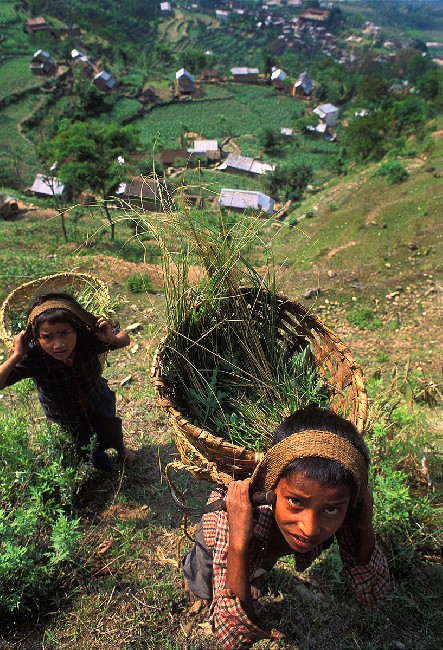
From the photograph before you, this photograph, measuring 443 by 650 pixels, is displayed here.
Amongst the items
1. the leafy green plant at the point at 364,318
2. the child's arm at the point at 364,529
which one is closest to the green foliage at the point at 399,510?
the child's arm at the point at 364,529

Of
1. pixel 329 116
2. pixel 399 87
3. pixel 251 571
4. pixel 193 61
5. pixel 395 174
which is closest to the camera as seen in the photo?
pixel 251 571

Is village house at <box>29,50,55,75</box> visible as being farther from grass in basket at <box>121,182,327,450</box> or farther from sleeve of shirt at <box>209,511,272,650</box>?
sleeve of shirt at <box>209,511,272,650</box>

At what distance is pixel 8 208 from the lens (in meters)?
21.1

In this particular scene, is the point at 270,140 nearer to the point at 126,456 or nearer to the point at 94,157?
the point at 94,157

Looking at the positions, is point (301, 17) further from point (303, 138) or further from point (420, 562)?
point (420, 562)

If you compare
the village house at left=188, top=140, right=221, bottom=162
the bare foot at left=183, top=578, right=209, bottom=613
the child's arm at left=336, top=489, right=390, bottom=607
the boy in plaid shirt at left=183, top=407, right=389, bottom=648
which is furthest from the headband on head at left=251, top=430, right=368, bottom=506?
the village house at left=188, top=140, right=221, bottom=162

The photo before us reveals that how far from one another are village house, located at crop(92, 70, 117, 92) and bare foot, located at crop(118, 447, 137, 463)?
5236cm

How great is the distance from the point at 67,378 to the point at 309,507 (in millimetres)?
1772

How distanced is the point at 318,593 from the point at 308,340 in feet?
4.79

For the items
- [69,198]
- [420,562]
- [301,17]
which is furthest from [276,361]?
[301,17]

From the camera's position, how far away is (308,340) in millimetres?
2787

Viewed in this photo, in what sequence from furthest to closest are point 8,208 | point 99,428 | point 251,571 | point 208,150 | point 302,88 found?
point 302,88 < point 208,150 < point 8,208 < point 99,428 < point 251,571

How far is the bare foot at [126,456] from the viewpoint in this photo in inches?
123

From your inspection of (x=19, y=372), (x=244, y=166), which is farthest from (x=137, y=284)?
(x=244, y=166)
